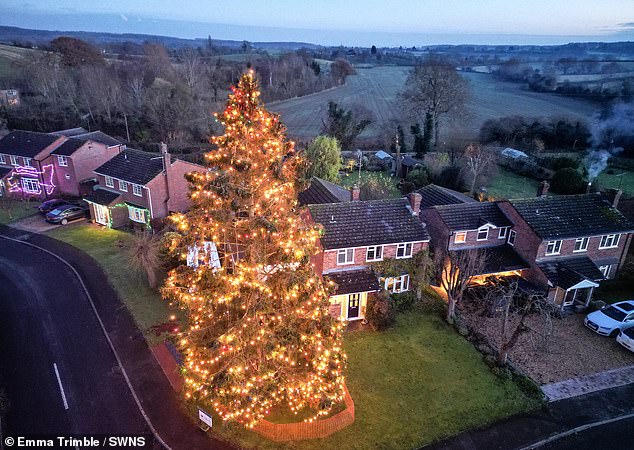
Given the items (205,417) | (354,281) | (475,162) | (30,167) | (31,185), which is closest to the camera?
(205,417)

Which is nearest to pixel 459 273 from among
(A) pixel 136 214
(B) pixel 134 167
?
(A) pixel 136 214

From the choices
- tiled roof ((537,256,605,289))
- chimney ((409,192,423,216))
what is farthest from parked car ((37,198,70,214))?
tiled roof ((537,256,605,289))

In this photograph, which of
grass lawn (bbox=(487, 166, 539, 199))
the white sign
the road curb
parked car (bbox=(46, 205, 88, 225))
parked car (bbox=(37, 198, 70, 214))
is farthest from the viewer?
grass lawn (bbox=(487, 166, 539, 199))

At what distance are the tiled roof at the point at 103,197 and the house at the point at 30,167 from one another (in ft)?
27.5

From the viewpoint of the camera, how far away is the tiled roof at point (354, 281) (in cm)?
2464

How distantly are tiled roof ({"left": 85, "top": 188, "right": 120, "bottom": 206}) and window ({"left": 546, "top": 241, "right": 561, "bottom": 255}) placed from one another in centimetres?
3691

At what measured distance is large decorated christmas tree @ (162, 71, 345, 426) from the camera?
15195 mm

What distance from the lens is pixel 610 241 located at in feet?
98.1

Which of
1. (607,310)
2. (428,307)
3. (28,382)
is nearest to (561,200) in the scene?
(607,310)

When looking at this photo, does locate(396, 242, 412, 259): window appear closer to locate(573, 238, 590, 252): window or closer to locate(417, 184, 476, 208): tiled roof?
locate(417, 184, 476, 208): tiled roof

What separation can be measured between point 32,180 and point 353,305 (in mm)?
40795

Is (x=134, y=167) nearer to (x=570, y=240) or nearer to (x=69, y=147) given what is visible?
(x=69, y=147)

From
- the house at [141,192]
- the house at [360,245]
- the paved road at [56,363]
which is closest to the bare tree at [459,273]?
the house at [360,245]

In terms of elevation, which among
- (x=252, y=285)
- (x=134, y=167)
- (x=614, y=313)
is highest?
(x=252, y=285)
